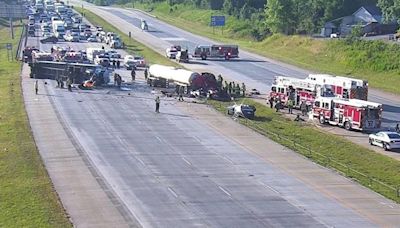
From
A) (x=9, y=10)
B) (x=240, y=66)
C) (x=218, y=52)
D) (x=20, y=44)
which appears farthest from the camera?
(x=9, y=10)

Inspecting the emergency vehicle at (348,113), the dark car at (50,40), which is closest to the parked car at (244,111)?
the emergency vehicle at (348,113)

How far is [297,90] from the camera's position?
74562 mm

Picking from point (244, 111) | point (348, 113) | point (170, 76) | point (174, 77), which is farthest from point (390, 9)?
point (348, 113)

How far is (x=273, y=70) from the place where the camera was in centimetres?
10388

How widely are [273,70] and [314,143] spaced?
4503cm

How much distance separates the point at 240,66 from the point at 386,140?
52281mm

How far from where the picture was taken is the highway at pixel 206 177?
132 ft

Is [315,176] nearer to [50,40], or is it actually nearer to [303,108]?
[303,108]

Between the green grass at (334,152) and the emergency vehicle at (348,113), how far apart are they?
180 cm

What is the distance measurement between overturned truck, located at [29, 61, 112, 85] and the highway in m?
16.9

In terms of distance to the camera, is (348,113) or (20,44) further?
(20,44)

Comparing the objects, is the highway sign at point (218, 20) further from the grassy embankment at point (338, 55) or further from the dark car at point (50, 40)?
the dark car at point (50, 40)

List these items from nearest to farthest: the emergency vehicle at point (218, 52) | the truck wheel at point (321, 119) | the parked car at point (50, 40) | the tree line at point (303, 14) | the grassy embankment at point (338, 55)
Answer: the truck wheel at point (321, 119) < the grassy embankment at point (338, 55) < the emergency vehicle at point (218, 52) < the tree line at point (303, 14) < the parked car at point (50, 40)

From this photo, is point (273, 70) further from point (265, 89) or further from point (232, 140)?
point (232, 140)
